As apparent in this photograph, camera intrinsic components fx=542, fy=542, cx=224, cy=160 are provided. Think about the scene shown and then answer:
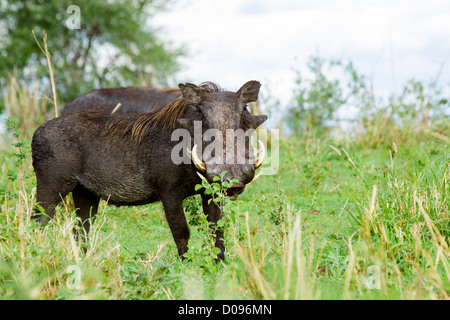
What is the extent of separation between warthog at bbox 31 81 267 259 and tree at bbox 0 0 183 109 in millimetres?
16586

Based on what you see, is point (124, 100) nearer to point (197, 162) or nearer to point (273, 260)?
point (197, 162)

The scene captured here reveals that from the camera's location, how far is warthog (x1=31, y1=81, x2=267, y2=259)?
4008 millimetres

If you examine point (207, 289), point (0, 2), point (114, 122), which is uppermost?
point (0, 2)

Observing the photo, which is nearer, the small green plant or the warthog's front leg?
the small green plant

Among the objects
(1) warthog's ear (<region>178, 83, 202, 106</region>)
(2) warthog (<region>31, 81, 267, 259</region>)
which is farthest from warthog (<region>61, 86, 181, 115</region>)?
(1) warthog's ear (<region>178, 83, 202, 106</region>)

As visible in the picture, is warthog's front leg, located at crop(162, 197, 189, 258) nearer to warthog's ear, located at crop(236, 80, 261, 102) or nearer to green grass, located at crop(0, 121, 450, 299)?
green grass, located at crop(0, 121, 450, 299)

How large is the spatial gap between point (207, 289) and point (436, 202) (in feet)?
5.76

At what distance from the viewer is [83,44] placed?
22.0 meters

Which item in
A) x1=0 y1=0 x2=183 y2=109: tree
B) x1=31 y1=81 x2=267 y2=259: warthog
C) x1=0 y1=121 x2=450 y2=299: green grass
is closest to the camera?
x1=0 y1=121 x2=450 y2=299: green grass

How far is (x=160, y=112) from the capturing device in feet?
14.6

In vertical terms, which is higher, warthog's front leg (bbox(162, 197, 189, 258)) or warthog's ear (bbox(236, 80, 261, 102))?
warthog's ear (bbox(236, 80, 261, 102))

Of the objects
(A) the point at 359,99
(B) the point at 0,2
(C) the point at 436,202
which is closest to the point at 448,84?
(A) the point at 359,99

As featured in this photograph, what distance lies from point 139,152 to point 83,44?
19.0m
